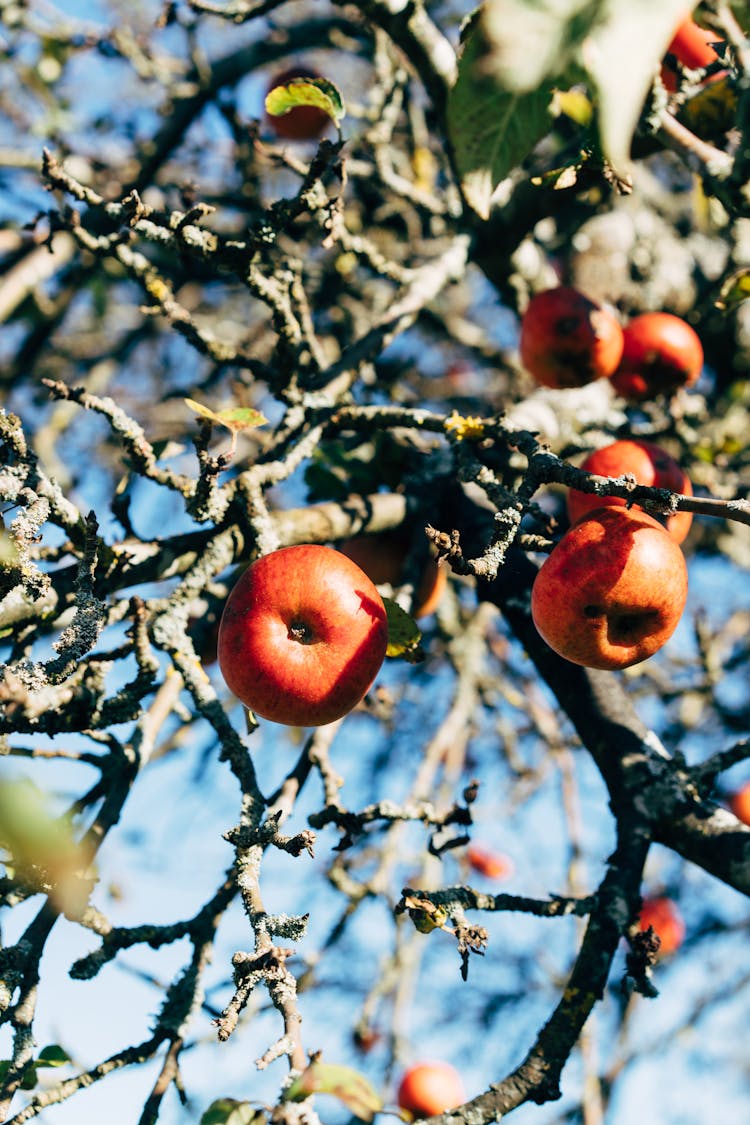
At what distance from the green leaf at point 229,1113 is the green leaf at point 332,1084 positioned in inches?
11.6

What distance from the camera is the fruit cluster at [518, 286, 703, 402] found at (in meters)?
2.27

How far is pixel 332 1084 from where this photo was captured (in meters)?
0.97

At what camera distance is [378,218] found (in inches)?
140

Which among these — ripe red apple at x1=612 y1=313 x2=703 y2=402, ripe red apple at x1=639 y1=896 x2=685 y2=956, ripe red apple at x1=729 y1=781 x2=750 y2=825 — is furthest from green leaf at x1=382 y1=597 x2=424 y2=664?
ripe red apple at x1=729 y1=781 x2=750 y2=825

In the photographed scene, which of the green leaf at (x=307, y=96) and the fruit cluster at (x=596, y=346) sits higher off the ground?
the green leaf at (x=307, y=96)

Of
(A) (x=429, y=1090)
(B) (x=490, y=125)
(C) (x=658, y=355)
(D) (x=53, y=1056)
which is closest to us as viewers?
(B) (x=490, y=125)

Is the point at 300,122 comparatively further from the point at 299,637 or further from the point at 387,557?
the point at 299,637

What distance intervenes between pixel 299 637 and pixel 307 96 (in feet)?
3.07

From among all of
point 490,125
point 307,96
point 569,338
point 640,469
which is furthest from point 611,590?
point 569,338

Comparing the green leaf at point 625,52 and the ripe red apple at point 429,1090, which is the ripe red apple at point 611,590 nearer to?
the green leaf at point 625,52

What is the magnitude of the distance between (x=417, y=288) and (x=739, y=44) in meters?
1.03

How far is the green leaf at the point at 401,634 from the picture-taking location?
1.54 metres

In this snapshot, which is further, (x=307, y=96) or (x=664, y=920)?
(x=664, y=920)

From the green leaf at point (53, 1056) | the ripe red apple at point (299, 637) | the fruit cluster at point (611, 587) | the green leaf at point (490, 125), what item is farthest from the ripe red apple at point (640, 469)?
the green leaf at point (53, 1056)
